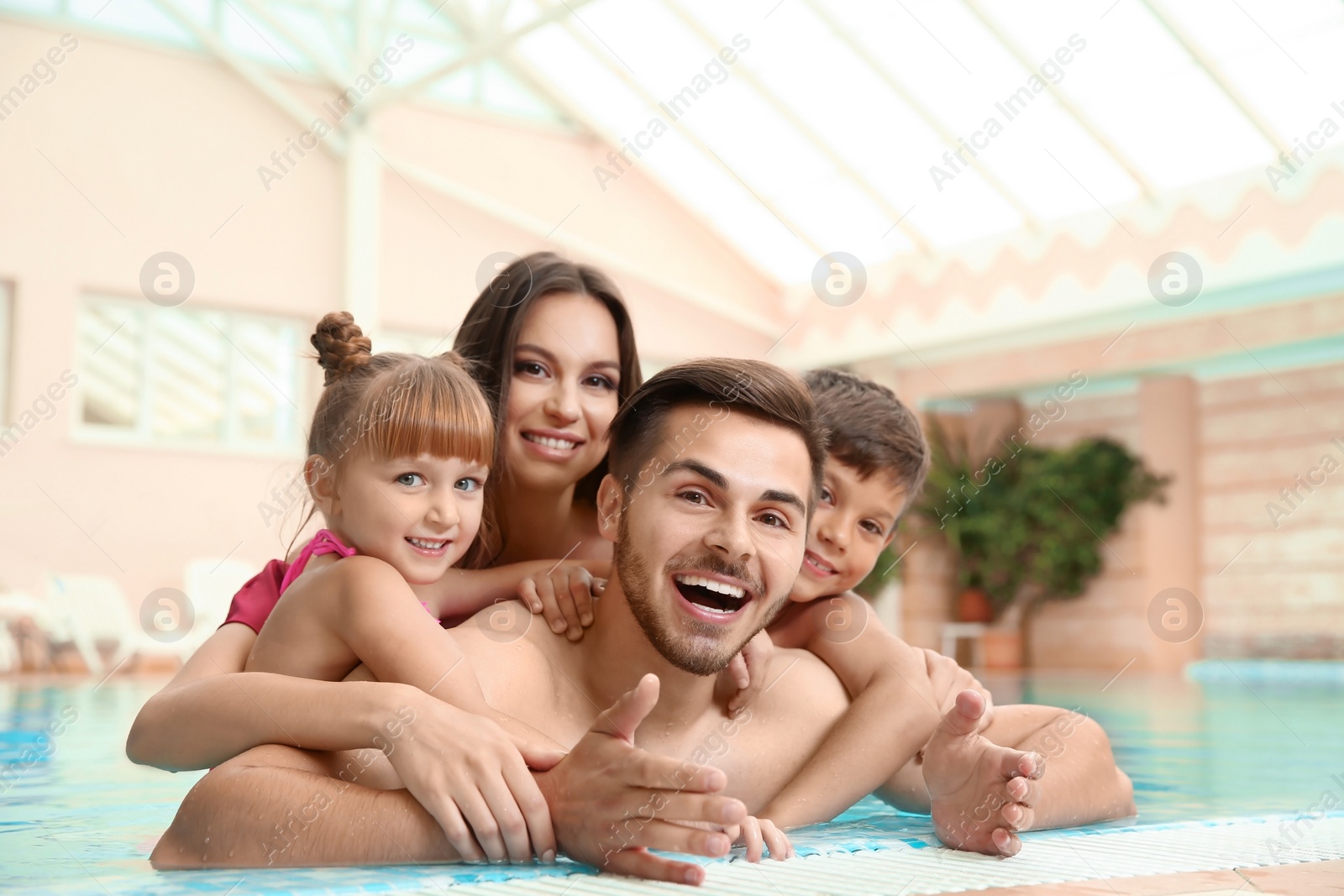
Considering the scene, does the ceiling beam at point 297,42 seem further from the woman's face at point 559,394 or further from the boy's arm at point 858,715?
the boy's arm at point 858,715

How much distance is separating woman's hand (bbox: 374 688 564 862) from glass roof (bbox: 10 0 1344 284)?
9389mm

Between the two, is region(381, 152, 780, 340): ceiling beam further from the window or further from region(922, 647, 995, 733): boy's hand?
region(922, 647, 995, 733): boy's hand

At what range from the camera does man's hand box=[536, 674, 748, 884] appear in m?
1.72

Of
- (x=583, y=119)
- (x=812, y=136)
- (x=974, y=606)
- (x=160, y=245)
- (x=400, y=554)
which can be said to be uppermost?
(x=583, y=119)

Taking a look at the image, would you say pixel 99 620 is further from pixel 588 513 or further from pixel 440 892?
pixel 440 892

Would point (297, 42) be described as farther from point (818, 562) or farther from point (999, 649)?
point (818, 562)

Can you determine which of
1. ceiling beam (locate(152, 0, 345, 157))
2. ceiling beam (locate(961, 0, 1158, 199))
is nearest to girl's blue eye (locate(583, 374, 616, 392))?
ceiling beam (locate(961, 0, 1158, 199))

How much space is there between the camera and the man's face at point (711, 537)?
88.8 inches

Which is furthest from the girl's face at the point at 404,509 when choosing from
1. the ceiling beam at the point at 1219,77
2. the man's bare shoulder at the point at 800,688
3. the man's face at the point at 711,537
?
the ceiling beam at the point at 1219,77

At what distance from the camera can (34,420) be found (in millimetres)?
12633

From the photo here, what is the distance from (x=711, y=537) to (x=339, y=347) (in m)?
0.95

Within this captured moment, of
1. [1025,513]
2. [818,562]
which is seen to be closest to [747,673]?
[818,562]

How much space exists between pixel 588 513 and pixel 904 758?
3.37 ft

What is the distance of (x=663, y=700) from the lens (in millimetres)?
2471
